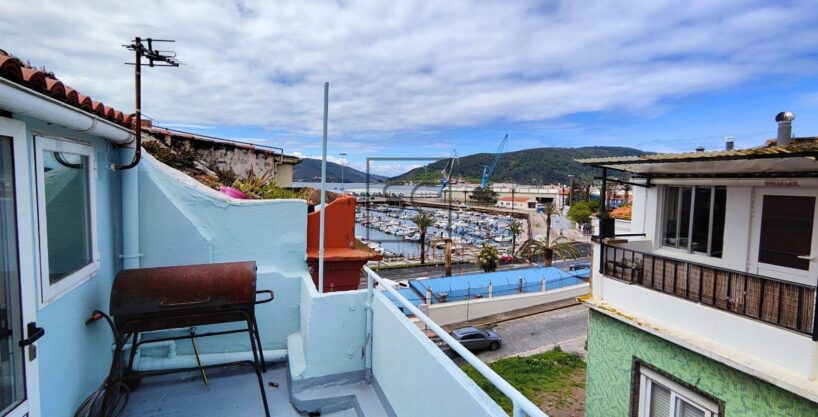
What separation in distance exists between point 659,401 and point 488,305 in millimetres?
14739

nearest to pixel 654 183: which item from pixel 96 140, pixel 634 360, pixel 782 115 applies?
pixel 782 115

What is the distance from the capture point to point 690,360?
5.31 metres

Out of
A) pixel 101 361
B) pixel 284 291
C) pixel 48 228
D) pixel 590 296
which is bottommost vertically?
pixel 590 296

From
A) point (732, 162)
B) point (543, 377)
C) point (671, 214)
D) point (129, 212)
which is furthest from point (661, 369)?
point (543, 377)

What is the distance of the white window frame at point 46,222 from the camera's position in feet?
7.18

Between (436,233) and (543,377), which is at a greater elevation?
(543,377)

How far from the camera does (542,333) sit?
60.2 ft

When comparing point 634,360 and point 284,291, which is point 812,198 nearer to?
point 634,360

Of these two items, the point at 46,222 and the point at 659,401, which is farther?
the point at 659,401

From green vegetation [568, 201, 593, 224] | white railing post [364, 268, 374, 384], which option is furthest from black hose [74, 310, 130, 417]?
green vegetation [568, 201, 593, 224]

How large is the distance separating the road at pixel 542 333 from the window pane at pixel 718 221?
10469 millimetres

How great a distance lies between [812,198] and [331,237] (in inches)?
244

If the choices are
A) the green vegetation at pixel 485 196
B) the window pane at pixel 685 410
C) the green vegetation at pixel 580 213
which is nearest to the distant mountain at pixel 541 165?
the green vegetation at pixel 485 196

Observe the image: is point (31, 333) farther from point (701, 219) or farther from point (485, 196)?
point (485, 196)
